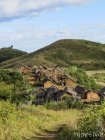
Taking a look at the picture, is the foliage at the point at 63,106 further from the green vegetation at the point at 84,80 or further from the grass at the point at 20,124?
the green vegetation at the point at 84,80

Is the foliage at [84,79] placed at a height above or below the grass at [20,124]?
above

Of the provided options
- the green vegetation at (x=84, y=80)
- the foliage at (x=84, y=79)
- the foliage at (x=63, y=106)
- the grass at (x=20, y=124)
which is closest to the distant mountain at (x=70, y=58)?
the foliage at (x=84, y=79)

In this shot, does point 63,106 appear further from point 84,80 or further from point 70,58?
point 70,58

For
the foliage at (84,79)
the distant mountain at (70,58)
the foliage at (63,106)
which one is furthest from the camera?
the distant mountain at (70,58)

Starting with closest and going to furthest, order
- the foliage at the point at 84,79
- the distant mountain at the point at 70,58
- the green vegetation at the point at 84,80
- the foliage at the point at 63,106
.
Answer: the foliage at the point at 63,106, the green vegetation at the point at 84,80, the foliage at the point at 84,79, the distant mountain at the point at 70,58

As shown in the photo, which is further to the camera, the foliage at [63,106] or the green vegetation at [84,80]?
the green vegetation at [84,80]

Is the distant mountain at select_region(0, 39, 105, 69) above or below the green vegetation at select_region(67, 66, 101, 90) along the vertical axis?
above

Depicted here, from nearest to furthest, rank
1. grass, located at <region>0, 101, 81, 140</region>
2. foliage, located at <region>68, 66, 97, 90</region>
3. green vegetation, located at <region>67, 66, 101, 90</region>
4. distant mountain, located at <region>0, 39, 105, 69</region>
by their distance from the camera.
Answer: grass, located at <region>0, 101, 81, 140</region>, green vegetation, located at <region>67, 66, 101, 90</region>, foliage, located at <region>68, 66, 97, 90</region>, distant mountain, located at <region>0, 39, 105, 69</region>

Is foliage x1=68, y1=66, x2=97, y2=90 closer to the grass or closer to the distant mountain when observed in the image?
the grass

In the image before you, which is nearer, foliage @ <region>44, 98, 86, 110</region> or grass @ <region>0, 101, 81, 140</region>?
grass @ <region>0, 101, 81, 140</region>

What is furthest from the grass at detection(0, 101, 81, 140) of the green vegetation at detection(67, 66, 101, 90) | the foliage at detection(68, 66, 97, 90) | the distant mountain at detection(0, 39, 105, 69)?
the distant mountain at detection(0, 39, 105, 69)

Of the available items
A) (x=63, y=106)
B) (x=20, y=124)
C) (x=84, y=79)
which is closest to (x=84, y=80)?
(x=84, y=79)

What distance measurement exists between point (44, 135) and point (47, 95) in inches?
1371

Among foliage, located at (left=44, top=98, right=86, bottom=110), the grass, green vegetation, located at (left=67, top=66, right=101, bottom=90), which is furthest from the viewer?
green vegetation, located at (left=67, top=66, right=101, bottom=90)
